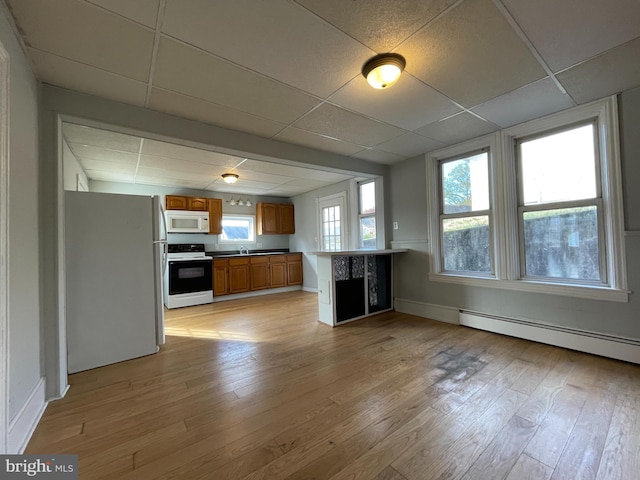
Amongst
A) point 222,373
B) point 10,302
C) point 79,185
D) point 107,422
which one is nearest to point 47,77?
point 10,302

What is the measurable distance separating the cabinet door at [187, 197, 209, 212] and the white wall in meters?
1.71

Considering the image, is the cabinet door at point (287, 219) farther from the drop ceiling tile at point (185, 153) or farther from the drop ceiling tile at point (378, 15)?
the drop ceiling tile at point (378, 15)

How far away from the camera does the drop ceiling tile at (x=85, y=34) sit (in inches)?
54.7

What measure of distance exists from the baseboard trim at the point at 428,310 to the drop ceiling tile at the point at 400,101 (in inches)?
97.3

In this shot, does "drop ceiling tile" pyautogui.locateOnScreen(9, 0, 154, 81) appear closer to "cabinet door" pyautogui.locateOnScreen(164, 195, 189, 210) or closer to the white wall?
the white wall

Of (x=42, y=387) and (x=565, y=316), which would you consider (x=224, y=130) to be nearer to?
(x=42, y=387)

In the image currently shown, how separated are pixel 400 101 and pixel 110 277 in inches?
129

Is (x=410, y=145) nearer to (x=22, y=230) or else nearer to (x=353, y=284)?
(x=353, y=284)

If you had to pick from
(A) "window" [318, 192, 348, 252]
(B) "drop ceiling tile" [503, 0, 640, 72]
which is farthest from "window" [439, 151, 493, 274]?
(A) "window" [318, 192, 348, 252]

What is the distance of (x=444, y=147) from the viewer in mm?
3611

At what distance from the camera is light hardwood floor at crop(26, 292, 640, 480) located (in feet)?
4.38

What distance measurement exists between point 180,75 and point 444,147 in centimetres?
323

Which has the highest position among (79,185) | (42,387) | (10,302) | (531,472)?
(79,185)

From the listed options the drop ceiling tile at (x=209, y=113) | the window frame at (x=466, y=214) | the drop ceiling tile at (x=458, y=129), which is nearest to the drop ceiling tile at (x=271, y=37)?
the drop ceiling tile at (x=209, y=113)
